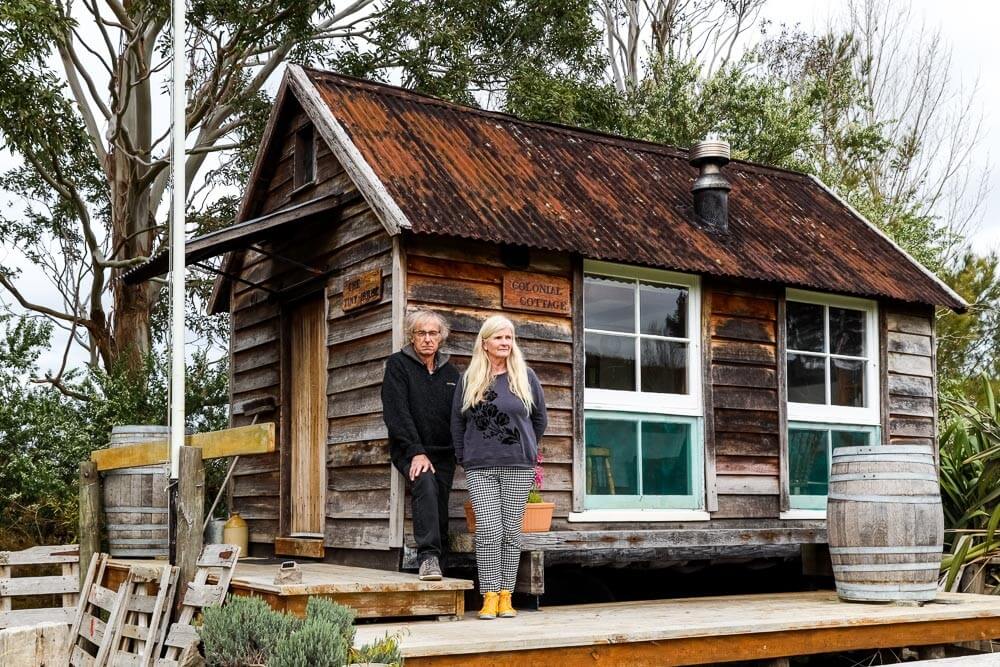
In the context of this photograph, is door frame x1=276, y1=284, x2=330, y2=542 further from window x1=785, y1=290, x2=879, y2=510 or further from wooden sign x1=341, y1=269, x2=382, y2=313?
window x1=785, y1=290, x2=879, y2=510

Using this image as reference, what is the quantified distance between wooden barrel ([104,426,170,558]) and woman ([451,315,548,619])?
2.94 m

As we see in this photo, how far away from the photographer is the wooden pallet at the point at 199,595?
5.81 m

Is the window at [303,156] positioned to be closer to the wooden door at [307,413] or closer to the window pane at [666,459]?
the wooden door at [307,413]

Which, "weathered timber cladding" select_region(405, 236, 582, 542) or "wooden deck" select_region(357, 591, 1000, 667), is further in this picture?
"weathered timber cladding" select_region(405, 236, 582, 542)

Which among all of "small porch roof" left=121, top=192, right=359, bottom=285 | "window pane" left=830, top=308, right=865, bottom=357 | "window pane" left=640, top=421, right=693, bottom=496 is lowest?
"window pane" left=640, top=421, right=693, bottom=496

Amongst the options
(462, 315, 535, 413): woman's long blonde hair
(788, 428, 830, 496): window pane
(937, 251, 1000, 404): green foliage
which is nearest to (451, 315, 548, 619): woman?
(462, 315, 535, 413): woman's long blonde hair

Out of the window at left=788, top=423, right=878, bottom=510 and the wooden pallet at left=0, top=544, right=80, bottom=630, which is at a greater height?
the window at left=788, top=423, right=878, bottom=510

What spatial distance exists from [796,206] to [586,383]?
358 centimetres

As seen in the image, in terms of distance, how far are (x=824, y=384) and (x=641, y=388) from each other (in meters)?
2.01

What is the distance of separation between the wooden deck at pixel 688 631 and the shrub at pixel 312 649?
0.58 metres

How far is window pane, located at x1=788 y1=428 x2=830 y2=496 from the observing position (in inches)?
370

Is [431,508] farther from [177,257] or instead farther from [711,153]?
[711,153]

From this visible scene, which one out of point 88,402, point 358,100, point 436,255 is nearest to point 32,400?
point 88,402

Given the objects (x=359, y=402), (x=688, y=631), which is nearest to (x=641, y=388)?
(x=359, y=402)
